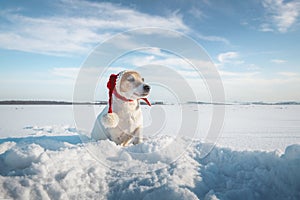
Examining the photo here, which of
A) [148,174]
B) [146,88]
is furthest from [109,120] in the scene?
[148,174]

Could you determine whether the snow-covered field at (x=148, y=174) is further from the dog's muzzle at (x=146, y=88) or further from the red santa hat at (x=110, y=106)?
the dog's muzzle at (x=146, y=88)

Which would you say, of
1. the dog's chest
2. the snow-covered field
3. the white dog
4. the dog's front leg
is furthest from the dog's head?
the snow-covered field

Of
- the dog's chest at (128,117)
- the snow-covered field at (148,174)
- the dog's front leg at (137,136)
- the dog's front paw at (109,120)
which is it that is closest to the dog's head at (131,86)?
the dog's chest at (128,117)

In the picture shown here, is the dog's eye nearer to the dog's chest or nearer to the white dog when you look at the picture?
the white dog

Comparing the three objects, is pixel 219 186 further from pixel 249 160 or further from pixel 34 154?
pixel 34 154

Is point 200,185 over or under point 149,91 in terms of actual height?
under

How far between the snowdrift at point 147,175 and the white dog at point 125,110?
0.80m

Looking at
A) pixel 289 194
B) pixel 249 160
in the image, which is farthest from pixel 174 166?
pixel 289 194

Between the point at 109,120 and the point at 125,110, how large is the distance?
38 centimetres

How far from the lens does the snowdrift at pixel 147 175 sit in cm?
187

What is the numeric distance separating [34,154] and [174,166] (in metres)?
1.51

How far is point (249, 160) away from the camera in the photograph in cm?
244

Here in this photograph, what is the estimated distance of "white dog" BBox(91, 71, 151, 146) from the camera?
347 centimetres

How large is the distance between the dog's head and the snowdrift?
3.65 ft
